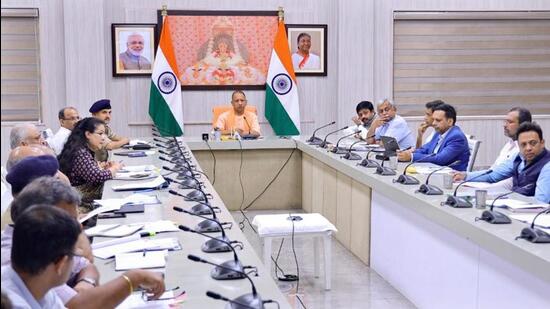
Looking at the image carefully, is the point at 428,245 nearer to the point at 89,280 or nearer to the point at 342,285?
the point at 342,285

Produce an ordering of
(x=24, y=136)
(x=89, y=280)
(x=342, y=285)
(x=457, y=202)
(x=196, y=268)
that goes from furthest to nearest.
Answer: (x=24, y=136), (x=342, y=285), (x=457, y=202), (x=196, y=268), (x=89, y=280)

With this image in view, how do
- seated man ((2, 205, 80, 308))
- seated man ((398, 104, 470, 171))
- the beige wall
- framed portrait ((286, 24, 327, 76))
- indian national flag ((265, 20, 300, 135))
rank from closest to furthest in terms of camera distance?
seated man ((2, 205, 80, 308)) → seated man ((398, 104, 470, 171)) → the beige wall → indian national flag ((265, 20, 300, 135)) → framed portrait ((286, 24, 327, 76))

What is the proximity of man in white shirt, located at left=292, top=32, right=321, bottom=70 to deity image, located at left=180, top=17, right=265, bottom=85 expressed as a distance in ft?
2.03

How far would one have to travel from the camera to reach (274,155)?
286 inches

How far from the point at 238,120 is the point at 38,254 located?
6.13 metres

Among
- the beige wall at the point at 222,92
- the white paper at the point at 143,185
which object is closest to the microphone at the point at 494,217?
the white paper at the point at 143,185

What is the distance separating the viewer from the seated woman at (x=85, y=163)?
479 centimetres

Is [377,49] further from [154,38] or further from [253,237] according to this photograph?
[253,237]

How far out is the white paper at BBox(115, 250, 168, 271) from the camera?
2734mm

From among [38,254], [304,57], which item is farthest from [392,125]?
[38,254]

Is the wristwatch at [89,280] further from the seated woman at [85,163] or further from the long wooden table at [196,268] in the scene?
the seated woman at [85,163]

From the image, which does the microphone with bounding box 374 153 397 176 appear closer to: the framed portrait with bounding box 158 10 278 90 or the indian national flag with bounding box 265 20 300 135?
the indian national flag with bounding box 265 20 300 135

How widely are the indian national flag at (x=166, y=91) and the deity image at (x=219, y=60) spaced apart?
0.80 ft

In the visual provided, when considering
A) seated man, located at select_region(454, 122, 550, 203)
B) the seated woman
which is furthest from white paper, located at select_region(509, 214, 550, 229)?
the seated woman
